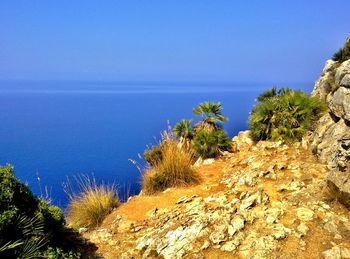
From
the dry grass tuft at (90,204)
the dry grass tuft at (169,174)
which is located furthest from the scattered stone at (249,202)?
the dry grass tuft at (90,204)

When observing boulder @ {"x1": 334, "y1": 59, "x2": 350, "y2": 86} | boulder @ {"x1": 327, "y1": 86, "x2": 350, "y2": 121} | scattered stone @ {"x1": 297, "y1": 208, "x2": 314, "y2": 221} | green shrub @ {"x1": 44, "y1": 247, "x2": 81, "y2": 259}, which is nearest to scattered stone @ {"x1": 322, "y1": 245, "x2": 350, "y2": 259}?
scattered stone @ {"x1": 297, "y1": 208, "x2": 314, "y2": 221}

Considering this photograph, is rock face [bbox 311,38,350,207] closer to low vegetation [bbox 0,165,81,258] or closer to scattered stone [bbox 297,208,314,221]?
scattered stone [bbox 297,208,314,221]

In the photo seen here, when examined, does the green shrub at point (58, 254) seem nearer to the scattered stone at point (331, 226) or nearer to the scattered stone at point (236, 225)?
the scattered stone at point (236, 225)

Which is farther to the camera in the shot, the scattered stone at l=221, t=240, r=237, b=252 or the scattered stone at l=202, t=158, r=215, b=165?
the scattered stone at l=202, t=158, r=215, b=165

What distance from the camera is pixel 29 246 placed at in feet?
15.3

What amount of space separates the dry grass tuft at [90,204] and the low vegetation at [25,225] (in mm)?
2331

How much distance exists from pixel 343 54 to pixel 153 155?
7799mm

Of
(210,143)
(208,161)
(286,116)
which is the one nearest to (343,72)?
(286,116)

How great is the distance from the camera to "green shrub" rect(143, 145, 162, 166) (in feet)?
35.2

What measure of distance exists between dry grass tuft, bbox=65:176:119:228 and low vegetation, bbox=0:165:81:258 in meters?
2.33

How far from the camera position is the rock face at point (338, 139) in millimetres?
6580

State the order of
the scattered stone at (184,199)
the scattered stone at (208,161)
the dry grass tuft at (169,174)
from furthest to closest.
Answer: the scattered stone at (208,161) < the dry grass tuft at (169,174) < the scattered stone at (184,199)

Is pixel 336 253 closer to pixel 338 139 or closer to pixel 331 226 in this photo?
pixel 331 226

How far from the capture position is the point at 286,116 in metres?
11.1
